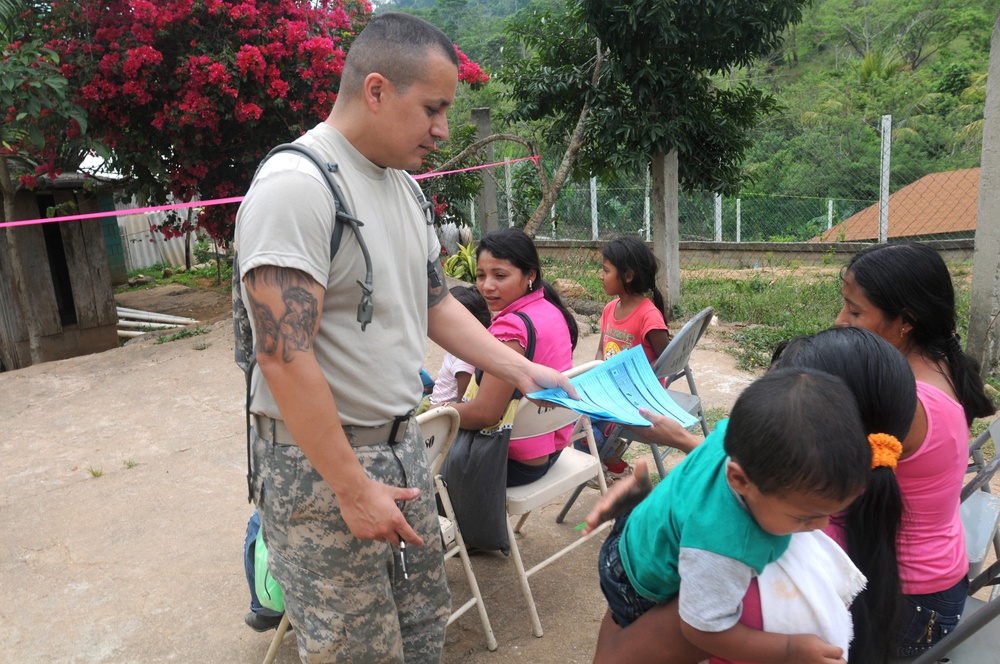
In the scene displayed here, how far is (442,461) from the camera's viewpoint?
2.42 metres

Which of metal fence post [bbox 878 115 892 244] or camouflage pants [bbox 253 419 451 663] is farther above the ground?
metal fence post [bbox 878 115 892 244]

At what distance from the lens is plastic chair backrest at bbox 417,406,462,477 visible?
2.25 metres

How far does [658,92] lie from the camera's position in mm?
6699

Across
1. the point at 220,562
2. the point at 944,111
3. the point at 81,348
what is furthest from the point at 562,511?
the point at 944,111

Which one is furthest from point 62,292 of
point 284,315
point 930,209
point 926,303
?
point 930,209

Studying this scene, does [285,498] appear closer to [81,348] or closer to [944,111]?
[81,348]

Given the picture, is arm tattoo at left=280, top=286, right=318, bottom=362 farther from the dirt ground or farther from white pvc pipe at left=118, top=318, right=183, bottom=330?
white pvc pipe at left=118, top=318, right=183, bottom=330

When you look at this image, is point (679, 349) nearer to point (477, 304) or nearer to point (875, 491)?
point (477, 304)

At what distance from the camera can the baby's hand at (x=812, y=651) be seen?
134 cm

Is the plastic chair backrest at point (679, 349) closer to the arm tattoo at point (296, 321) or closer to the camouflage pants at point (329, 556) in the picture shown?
the camouflage pants at point (329, 556)

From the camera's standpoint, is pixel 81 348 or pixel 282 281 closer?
pixel 282 281

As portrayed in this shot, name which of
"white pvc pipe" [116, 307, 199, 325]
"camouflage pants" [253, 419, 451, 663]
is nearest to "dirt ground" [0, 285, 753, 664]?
"camouflage pants" [253, 419, 451, 663]

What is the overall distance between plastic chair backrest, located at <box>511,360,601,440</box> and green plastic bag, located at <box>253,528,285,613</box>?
923 mm

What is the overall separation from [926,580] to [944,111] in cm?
1600
